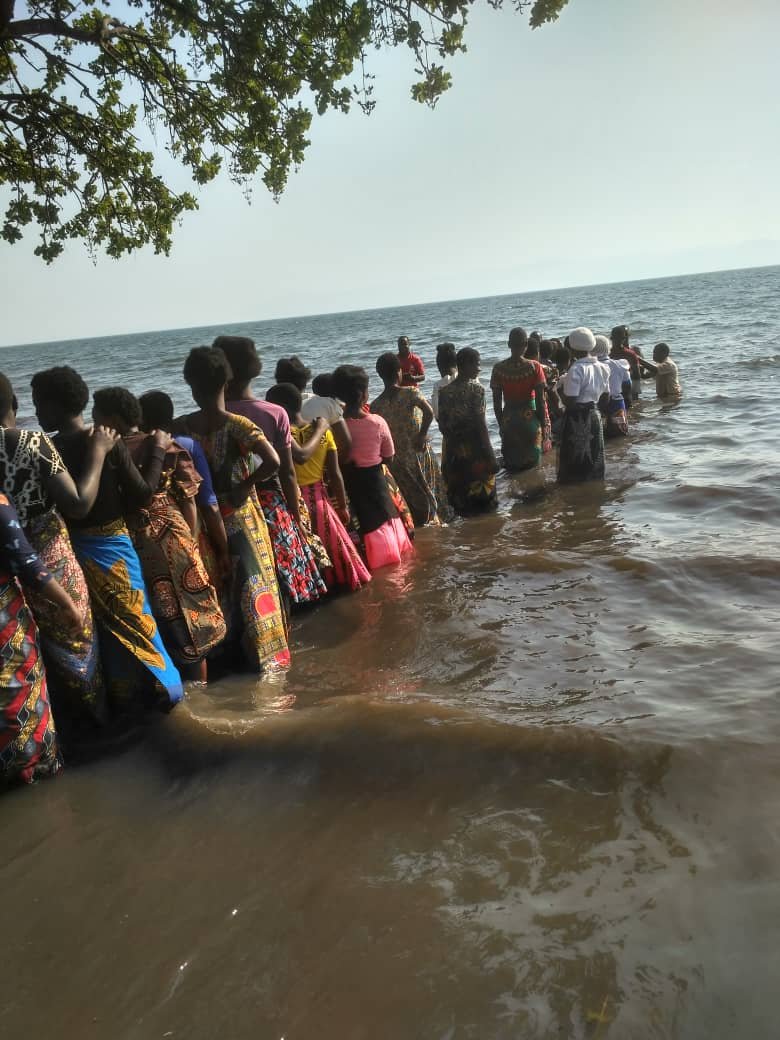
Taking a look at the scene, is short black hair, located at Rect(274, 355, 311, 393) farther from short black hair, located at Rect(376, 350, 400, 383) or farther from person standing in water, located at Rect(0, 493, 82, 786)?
person standing in water, located at Rect(0, 493, 82, 786)

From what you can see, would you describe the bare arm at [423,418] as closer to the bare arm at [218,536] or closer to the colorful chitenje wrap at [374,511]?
the colorful chitenje wrap at [374,511]

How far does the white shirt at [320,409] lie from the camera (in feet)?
16.4

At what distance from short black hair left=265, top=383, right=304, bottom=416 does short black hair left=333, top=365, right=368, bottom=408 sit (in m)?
0.48

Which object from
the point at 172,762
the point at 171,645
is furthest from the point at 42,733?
the point at 171,645

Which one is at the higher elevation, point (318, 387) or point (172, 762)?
point (318, 387)

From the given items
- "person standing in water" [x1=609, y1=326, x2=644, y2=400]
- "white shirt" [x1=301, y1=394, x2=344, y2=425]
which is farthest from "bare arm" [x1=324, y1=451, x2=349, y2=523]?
"person standing in water" [x1=609, y1=326, x2=644, y2=400]

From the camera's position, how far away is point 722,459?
8469mm

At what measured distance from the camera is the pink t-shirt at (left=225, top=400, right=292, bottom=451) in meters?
4.26

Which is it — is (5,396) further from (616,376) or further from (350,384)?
(616,376)

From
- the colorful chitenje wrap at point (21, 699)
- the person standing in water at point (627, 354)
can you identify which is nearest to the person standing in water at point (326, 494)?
the colorful chitenje wrap at point (21, 699)

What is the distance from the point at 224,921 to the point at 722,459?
7.80 metres

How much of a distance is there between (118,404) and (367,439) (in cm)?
231

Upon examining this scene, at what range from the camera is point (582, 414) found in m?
7.80

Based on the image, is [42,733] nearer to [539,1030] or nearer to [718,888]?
[539,1030]
